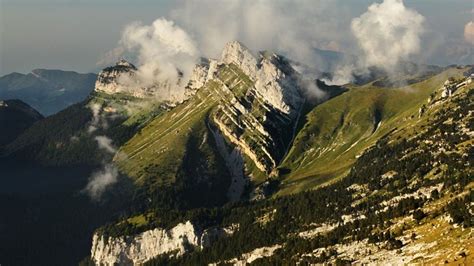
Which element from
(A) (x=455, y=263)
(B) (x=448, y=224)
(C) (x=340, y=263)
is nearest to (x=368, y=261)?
(C) (x=340, y=263)

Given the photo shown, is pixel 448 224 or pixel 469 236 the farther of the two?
pixel 448 224

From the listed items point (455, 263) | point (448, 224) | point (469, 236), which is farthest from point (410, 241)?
point (455, 263)

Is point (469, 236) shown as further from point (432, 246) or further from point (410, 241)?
point (410, 241)

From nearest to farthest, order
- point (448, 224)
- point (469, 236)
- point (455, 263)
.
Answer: point (455, 263) → point (469, 236) → point (448, 224)

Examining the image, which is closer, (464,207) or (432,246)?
(432,246)

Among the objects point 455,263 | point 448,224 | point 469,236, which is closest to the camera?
point 455,263

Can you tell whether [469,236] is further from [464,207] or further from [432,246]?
[464,207]

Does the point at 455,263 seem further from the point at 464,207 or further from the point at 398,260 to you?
the point at 464,207

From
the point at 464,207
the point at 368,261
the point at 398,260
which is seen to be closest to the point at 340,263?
the point at 368,261
